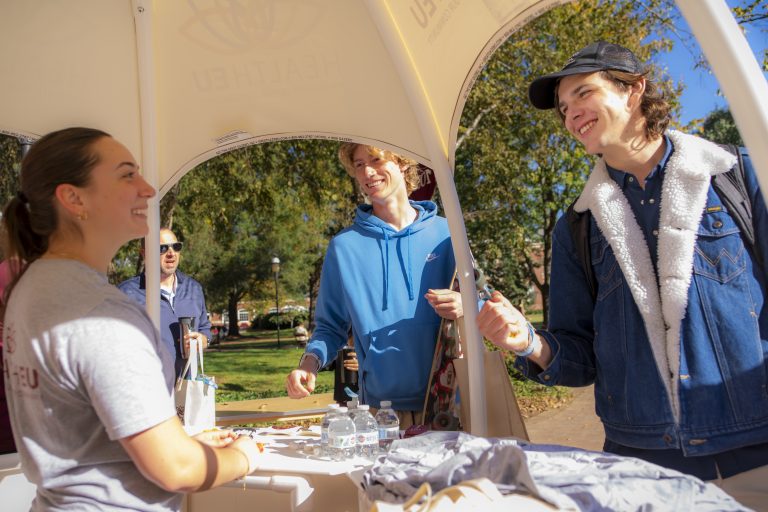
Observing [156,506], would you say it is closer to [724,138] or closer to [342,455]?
[342,455]

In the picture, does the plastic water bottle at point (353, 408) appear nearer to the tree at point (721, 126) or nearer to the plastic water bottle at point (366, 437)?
the plastic water bottle at point (366, 437)

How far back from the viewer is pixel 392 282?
3135 millimetres

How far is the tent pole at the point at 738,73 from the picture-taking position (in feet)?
4.81

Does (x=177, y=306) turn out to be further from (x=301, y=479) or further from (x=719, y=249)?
(x=719, y=249)

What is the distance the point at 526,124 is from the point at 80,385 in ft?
41.1

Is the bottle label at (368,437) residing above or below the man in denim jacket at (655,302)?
below

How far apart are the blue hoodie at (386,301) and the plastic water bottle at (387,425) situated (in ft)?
0.75

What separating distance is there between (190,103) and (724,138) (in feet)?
83.7

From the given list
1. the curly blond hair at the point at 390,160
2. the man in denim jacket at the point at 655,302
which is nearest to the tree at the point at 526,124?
the curly blond hair at the point at 390,160

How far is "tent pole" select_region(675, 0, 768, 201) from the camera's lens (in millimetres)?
1466

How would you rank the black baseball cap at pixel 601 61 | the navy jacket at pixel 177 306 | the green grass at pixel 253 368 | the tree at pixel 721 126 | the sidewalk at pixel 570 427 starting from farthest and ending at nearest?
1. the tree at pixel 721 126
2. the green grass at pixel 253 368
3. the sidewalk at pixel 570 427
4. the navy jacket at pixel 177 306
5. the black baseball cap at pixel 601 61

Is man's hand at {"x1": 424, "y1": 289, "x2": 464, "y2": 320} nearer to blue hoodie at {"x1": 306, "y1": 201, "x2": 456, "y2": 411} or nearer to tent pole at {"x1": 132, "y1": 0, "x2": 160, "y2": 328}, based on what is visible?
blue hoodie at {"x1": 306, "y1": 201, "x2": 456, "y2": 411}

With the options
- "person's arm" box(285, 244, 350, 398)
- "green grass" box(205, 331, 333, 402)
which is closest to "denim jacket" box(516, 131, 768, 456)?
"person's arm" box(285, 244, 350, 398)

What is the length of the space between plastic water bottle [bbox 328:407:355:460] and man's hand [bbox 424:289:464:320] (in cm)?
65
